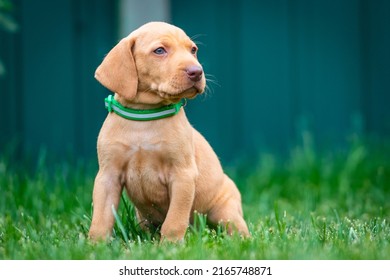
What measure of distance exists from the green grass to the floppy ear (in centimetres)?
62

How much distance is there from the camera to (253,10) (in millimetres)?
7133

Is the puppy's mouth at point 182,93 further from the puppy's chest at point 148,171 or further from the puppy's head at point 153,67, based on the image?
the puppy's chest at point 148,171

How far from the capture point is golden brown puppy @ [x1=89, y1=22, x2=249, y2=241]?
3412 millimetres

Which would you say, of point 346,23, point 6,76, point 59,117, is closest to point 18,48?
point 6,76

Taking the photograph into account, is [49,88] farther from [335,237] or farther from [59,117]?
[335,237]

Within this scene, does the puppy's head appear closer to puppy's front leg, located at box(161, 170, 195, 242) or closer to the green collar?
the green collar

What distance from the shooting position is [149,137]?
345 centimetres

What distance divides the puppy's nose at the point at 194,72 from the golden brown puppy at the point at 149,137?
2cm

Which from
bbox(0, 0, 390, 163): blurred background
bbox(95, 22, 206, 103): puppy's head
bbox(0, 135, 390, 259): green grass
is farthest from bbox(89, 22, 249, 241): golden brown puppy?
bbox(0, 0, 390, 163): blurred background

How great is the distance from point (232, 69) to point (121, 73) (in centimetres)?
372

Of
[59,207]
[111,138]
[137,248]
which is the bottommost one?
[59,207]

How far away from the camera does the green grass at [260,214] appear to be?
315 centimetres

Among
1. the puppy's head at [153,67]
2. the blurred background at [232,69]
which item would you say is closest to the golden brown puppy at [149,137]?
the puppy's head at [153,67]
